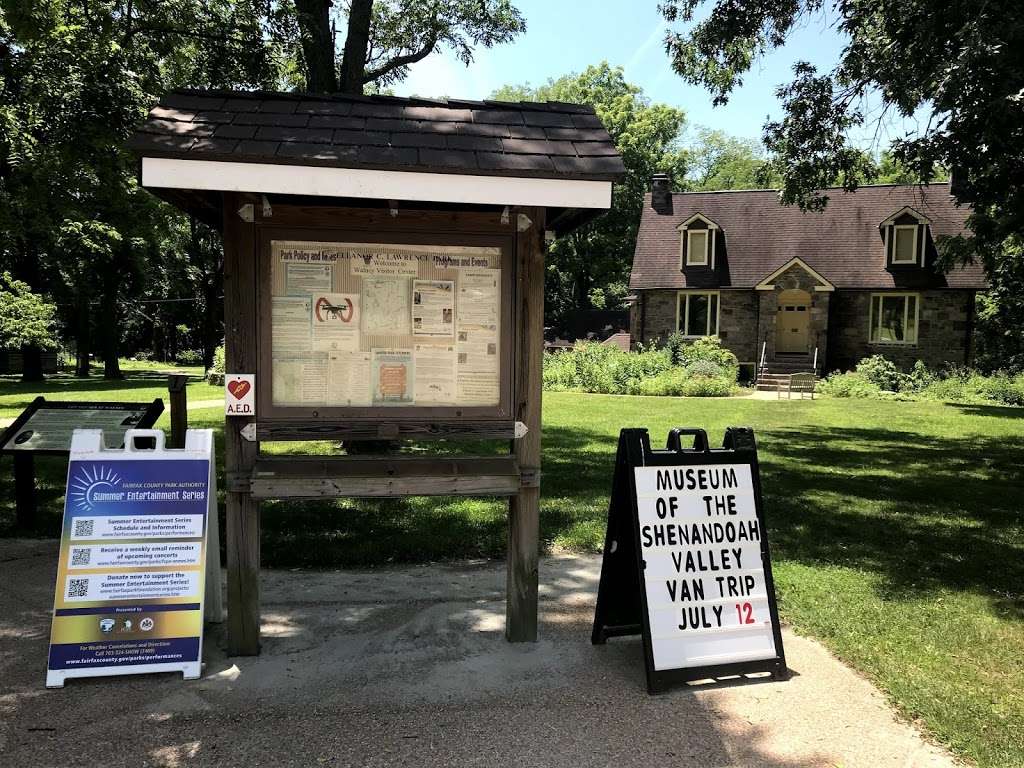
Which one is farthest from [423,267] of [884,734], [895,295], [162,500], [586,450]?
[895,295]

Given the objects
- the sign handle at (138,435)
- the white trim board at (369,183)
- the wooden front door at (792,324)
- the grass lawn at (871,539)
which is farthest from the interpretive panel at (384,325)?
the wooden front door at (792,324)

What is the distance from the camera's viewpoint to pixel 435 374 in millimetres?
4215

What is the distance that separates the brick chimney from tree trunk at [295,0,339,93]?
22956mm

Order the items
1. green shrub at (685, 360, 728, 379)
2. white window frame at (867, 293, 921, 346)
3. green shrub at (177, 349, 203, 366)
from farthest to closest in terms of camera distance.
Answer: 1. green shrub at (177, 349, 203, 366)
2. white window frame at (867, 293, 921, 346)
3. green shrub at (685, 360, 728, 379)

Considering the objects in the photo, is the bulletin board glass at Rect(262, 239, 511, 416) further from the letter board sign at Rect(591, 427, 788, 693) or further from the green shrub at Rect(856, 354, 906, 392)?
the green shrub at Rect(856, 354, 906, 392)

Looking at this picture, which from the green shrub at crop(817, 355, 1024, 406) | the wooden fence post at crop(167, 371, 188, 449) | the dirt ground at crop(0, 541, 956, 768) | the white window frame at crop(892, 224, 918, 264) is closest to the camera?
the dirt ground at crop(0, 541, 956, 768)

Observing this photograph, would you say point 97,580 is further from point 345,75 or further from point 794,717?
point 345,75

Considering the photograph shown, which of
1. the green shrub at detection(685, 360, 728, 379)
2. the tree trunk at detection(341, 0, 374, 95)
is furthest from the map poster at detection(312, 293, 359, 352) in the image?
the green shrub at detection(685, 360, 728, 379)

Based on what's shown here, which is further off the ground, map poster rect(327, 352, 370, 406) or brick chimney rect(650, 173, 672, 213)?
brick chimney rect(650, 173, 672, 213)

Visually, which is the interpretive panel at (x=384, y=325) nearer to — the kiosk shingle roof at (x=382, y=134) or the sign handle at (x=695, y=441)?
the kiosk shingle roof at (x=382, y=134)

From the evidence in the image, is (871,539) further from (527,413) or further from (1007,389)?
(1007,389)

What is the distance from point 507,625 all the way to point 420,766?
4.51ft

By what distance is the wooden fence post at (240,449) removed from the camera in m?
3.92

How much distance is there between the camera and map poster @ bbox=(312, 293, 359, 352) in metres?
4.08
